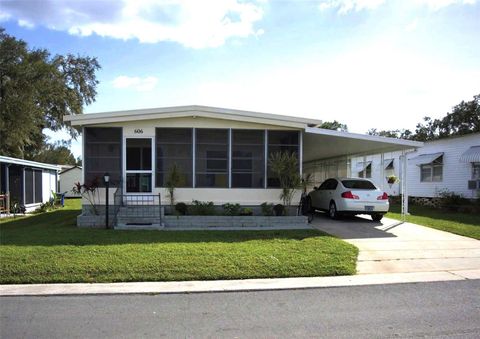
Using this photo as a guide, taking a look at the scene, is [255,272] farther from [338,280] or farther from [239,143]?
[239,143]

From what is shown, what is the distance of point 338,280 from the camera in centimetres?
724

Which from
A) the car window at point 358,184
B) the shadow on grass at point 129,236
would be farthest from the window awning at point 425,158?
the shadow on grass at point 129,236

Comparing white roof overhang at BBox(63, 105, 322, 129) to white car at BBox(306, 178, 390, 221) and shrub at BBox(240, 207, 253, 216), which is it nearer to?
white car at BBox(306, 178, 390, 221)

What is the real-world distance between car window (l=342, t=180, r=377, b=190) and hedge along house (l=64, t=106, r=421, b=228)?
1755mm

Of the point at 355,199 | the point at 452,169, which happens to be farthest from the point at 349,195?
the point at 452,169

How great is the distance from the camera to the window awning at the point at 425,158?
901 inches

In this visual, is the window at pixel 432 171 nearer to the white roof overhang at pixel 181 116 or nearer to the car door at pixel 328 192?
the car door at pixel 328 192

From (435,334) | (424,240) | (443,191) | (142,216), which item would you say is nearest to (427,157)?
(443,191)

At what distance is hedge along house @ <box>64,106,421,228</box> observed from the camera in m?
13.3

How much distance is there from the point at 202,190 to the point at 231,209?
1.25 meters

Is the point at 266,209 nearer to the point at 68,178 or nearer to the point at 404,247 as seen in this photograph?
the point at 404,247

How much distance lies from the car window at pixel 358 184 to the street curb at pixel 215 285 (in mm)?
6249

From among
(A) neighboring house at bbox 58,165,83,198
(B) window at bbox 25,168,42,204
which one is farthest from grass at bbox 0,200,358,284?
(A) neighboring house at bbox 58,165,83,198

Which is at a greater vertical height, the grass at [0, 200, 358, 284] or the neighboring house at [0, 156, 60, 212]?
the neighboring house at [0, 156, 60, 212]
